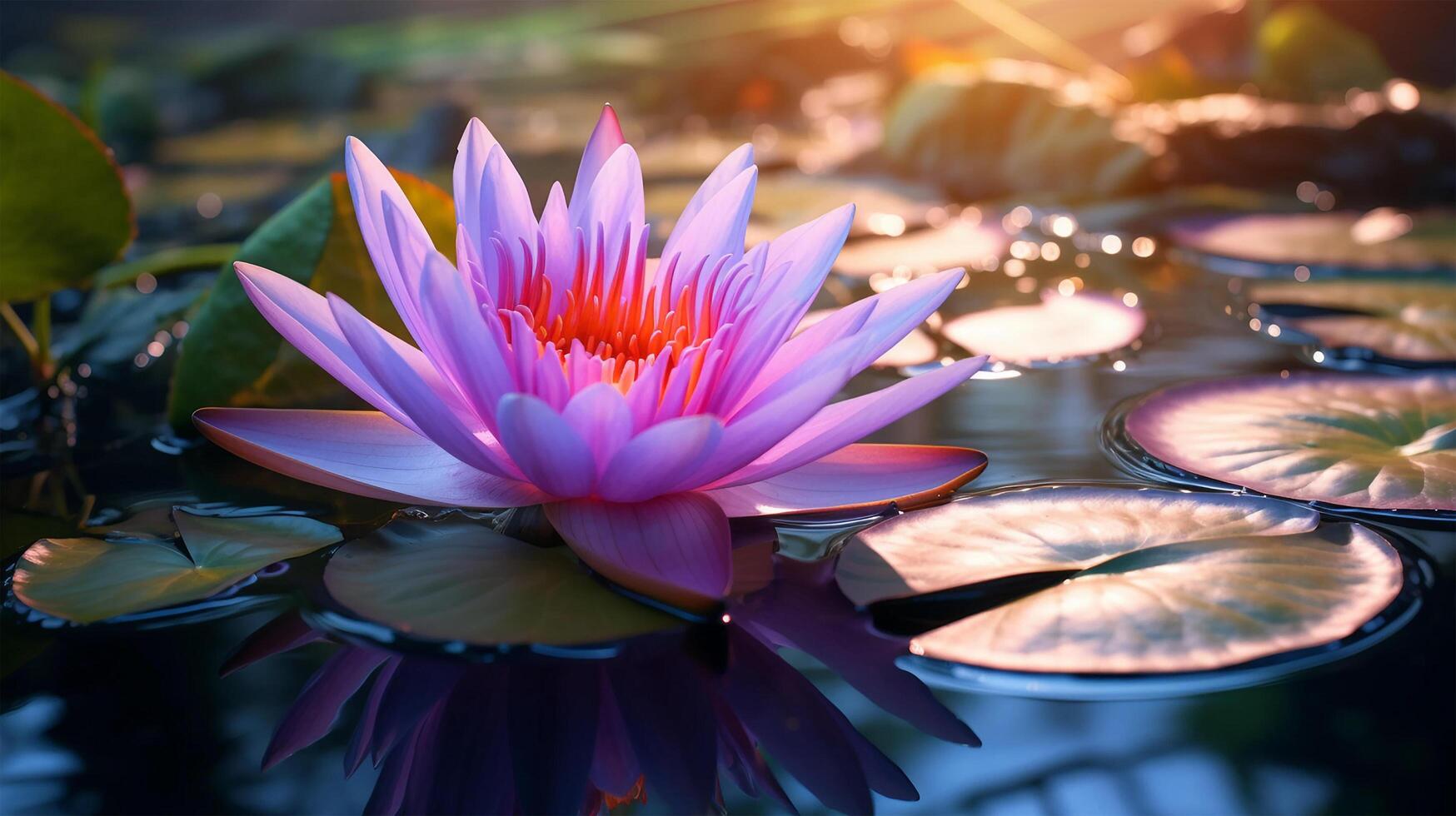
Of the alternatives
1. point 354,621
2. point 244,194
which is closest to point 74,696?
point 354,621

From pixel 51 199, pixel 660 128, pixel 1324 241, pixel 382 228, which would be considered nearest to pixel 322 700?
pixel 382 228

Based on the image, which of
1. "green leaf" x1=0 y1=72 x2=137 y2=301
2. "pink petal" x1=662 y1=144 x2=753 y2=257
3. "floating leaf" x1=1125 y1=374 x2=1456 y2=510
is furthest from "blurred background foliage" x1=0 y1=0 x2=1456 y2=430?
"floating leaf" x1=1125 y1=374 x2=1456 y2=510

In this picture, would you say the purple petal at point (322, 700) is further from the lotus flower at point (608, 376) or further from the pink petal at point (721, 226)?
the pink petal at point (721, 226)

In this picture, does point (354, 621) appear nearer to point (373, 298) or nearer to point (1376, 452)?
point (373, 298)

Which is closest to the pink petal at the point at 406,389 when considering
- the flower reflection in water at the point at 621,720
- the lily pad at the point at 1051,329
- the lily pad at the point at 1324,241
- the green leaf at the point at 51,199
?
the flower reflection in water at the point at 621,720

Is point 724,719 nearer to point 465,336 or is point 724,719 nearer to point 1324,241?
point 465,336

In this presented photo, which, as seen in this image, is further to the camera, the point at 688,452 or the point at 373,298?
the point at 373,298
